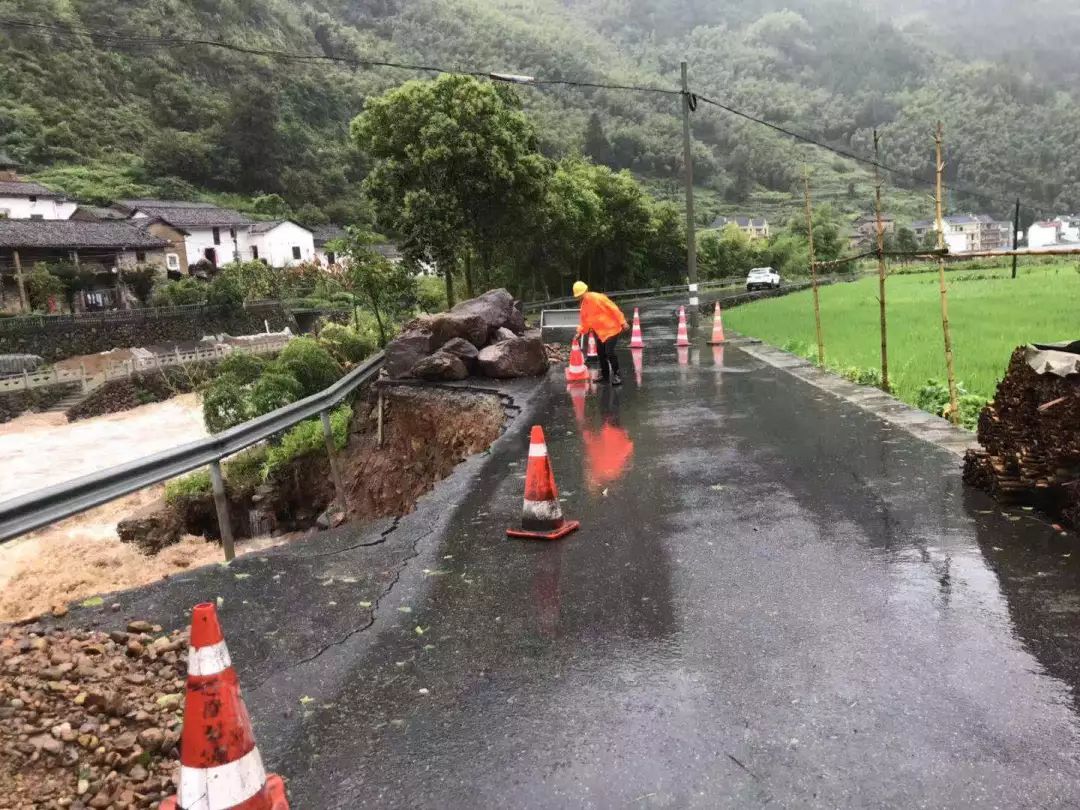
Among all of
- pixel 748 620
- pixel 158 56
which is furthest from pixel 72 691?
pixel 158 56

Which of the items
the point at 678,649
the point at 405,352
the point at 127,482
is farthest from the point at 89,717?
the point at 405,352

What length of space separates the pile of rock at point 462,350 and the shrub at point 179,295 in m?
36.4

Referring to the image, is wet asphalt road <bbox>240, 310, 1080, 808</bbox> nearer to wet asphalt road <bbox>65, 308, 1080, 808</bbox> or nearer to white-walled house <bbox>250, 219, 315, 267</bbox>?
wet asphalt road <bbox>65, 308, 1080, 808</bbox>

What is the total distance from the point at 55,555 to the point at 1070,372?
16.8 metres

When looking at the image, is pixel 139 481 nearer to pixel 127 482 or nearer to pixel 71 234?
pixel 127 482

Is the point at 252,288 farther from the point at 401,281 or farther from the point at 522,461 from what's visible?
the point at 522,461

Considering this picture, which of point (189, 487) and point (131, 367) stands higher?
point (131, 367)

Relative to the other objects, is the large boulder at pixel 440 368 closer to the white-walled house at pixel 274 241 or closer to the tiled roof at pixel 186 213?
the tiled roof at pixel 186 213

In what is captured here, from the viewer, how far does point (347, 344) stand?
20.3 meters

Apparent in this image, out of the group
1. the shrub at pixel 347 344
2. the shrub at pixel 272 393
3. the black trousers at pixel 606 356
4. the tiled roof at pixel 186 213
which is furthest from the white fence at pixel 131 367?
the black trousers at pixel 606 356

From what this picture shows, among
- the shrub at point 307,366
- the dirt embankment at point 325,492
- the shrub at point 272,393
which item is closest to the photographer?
the dirt embankment at point 325,492

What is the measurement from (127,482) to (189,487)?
35.1 feet

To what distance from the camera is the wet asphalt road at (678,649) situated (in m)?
3.05

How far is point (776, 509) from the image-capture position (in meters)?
6.36
